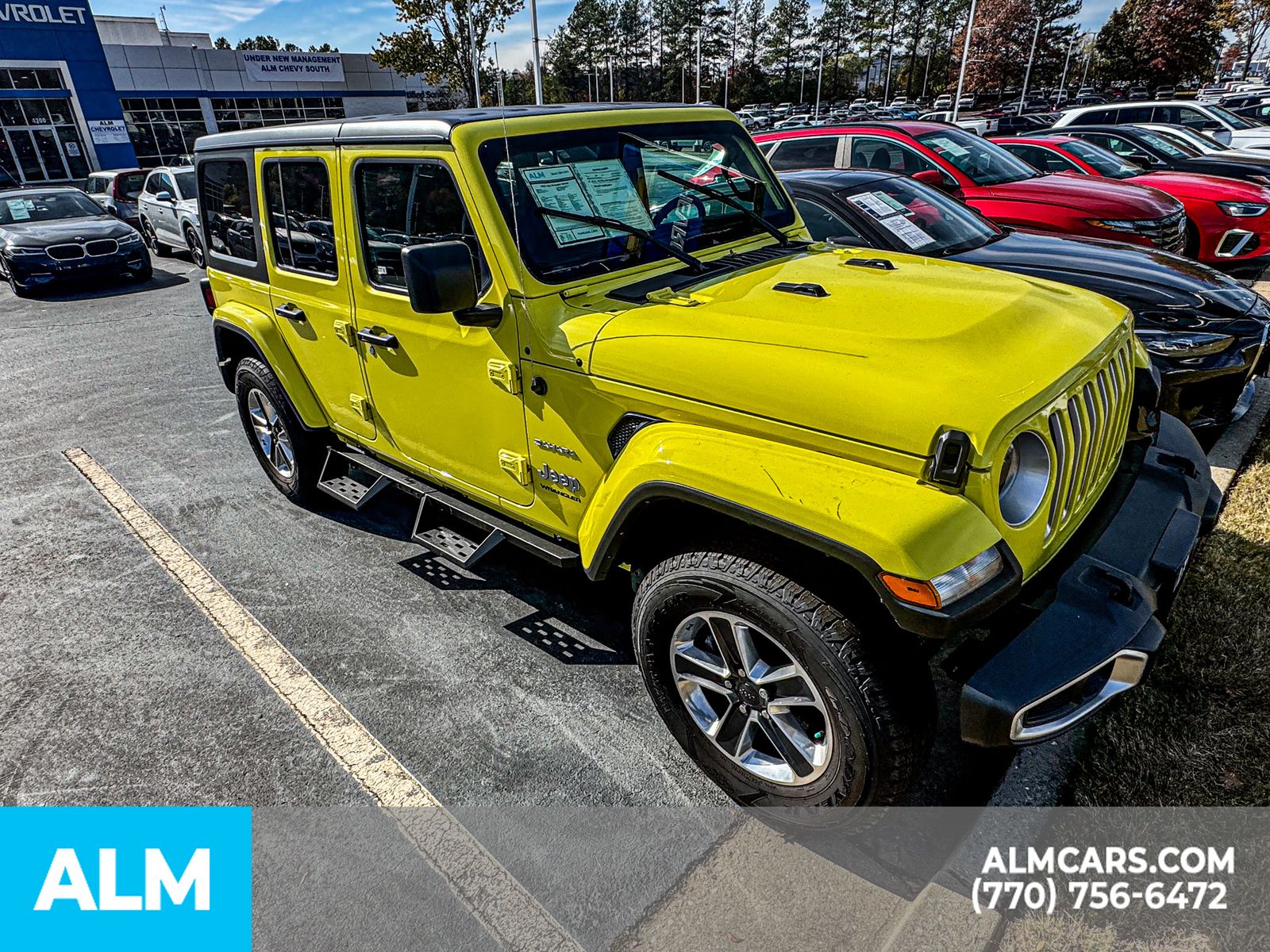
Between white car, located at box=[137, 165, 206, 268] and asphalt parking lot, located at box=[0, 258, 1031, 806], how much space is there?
8996 millimetres

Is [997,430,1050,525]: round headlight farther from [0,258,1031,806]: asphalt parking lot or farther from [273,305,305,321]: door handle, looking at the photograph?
[273,305,305,321]: door handle

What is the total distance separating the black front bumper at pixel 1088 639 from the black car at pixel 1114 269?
7.52 ft

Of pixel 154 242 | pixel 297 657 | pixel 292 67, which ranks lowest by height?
pixel 154 242

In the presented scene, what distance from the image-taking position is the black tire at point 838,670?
2.09 m

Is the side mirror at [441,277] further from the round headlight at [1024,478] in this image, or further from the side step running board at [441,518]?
the round headlight at [1024,478]

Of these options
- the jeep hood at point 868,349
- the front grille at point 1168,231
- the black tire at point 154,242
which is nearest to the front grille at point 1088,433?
the jeep hood at point 868,349

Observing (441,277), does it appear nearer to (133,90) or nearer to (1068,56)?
(133,90)

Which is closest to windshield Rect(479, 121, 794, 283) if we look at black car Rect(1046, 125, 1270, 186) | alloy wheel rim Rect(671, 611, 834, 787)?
alloy wheel rim Rect(671, 611, 834, 787)

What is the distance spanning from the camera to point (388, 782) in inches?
109

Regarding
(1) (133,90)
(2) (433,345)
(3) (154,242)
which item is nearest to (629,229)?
(2) (433,345)

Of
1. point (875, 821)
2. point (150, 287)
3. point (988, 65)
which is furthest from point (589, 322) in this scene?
point (988, 65)

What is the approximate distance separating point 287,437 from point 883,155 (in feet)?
20.7

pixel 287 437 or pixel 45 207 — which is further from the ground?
pixel 45 207

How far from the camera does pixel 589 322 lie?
263 cm
